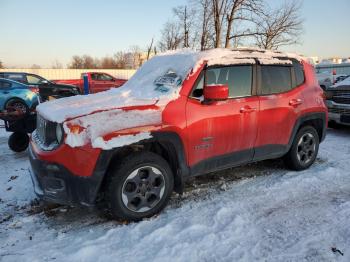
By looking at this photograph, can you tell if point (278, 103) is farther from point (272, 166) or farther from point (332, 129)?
point (332, 129)

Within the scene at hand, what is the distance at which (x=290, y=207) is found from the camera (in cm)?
397

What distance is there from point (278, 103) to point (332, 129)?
5.11 m

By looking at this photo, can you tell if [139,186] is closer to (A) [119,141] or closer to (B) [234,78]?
(A) [119,141]

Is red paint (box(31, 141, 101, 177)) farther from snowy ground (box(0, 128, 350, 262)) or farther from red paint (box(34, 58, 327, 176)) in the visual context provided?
snowy ground (box(0, 128, 350, 262))

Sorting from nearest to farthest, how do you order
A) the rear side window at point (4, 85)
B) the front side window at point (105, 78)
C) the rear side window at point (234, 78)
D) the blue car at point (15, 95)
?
the rear side window at point (234, 78)
the blue car at point (15, 95)
the rear side window at point (4, 85)
the front side window at point (105, 78)

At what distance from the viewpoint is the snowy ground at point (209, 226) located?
304 cm

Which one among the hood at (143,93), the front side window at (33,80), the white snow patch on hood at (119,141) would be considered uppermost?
the hood at (143,93)

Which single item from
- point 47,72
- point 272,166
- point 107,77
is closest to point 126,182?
point 272,166

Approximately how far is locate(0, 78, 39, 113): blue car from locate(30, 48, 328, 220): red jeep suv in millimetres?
8350

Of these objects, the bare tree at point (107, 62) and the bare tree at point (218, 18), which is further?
the bare tree at point (107, 62)

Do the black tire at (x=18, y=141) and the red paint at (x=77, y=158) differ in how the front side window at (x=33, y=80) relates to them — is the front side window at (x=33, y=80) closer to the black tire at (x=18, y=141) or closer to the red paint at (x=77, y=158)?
the black tire at (x=18, y=141)

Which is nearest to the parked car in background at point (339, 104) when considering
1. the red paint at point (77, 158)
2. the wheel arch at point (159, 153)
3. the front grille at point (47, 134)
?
the wheel arch at point (159, 153)

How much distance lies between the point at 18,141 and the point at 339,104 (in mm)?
7262

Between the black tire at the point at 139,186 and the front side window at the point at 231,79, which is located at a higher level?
the front side window at the point at 231,79
